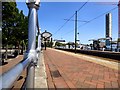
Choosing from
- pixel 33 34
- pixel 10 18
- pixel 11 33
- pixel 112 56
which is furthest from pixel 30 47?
pixel 11 33

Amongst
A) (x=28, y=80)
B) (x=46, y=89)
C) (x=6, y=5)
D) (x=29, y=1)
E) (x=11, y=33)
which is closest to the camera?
(x=29, y=1)

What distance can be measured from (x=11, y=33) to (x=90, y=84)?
23409mm

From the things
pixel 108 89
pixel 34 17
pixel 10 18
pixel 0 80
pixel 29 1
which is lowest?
pixel 108 89

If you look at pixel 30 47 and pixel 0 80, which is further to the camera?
pixel 30 47

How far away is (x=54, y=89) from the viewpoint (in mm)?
3578

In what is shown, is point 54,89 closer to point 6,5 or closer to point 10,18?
point 6,5

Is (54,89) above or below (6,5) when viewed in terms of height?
below

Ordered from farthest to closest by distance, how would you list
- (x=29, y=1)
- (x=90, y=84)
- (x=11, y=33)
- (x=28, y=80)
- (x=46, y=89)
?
(x=11, y=33) < (x=90, y=84) < (x=46, y=89) < (x=28, y=80) < (x=29, y=1)

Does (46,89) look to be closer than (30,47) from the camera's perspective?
No

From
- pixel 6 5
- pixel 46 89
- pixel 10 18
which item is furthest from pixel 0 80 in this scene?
pixel 10 18

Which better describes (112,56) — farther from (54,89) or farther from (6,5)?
(54,89)

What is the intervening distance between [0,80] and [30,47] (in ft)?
3.13

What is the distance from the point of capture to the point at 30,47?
64.7 inches

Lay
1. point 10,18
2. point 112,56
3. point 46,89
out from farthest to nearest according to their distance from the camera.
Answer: point 10,18 < point 112,56 < point 46,89
